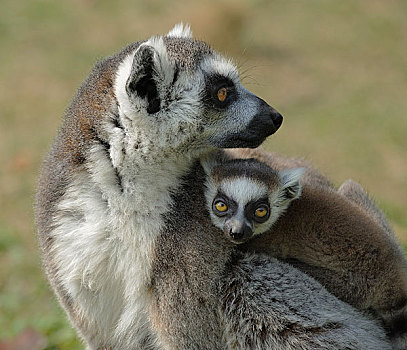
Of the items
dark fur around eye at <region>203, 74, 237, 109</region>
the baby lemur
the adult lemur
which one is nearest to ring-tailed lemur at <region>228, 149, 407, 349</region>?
the baby lemur

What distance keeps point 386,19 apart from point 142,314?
1492cm

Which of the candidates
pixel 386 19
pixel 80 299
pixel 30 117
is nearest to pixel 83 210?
pixel 80 299

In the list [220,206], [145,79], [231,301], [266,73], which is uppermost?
[145,79]

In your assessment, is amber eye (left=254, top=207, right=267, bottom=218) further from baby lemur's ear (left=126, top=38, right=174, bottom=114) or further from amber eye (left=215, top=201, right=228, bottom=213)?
baby lemur's ear (left=126, top=38, right=174, bottom=114)

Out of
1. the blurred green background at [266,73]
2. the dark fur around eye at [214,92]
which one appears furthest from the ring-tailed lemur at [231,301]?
the blurred green background at [266,73]

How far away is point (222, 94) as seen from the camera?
4.20 meters

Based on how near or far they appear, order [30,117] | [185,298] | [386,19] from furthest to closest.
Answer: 1. [386,19]
2. [30,117]
3. [185,298]

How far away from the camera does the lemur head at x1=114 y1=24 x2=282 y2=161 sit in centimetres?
389

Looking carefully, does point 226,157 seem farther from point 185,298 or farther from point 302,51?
point 302,51

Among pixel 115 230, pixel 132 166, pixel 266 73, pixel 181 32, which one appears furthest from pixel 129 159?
pixel 266 73

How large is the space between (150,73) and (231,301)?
4.82ft

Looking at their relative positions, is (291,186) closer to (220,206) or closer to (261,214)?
(261,214)

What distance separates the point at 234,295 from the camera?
4.00 meters

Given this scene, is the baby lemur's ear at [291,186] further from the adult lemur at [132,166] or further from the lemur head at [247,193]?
the adult lemur at [132,166]
